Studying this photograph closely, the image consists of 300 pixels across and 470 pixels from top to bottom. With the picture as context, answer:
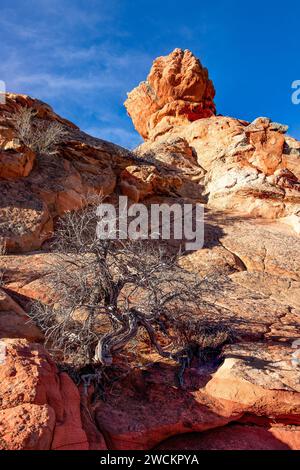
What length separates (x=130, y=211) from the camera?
10.4 metres

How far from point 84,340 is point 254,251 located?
218 inches

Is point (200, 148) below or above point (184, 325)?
above

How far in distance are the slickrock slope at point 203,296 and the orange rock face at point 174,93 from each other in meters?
6.07

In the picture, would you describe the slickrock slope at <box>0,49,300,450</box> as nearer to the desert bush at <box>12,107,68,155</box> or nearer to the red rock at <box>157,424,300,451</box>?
the red rock at <box>157,424,300,451</box>

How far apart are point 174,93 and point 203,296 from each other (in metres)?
19.9

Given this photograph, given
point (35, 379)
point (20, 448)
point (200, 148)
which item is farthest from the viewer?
point (200, 148)

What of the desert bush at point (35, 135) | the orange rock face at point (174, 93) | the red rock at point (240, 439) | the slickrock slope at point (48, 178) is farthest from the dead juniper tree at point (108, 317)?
the orange rock face at point (174, 93)

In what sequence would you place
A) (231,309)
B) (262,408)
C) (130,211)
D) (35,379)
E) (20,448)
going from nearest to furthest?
(20,448)
(35,379)
(262,408)
(231,309)
(130,211)

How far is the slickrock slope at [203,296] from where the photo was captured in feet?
10.7

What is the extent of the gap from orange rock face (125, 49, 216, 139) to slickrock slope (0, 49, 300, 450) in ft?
19.9

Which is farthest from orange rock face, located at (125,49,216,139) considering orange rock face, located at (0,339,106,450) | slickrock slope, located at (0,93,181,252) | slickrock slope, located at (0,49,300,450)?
orange rock face, located at (0,339,106,450)

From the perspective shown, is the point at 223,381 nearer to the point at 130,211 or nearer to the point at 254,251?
the point at 254,251

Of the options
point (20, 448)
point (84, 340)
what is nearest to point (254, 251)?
point (84, 340)

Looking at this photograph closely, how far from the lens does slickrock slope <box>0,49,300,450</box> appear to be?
326cm
